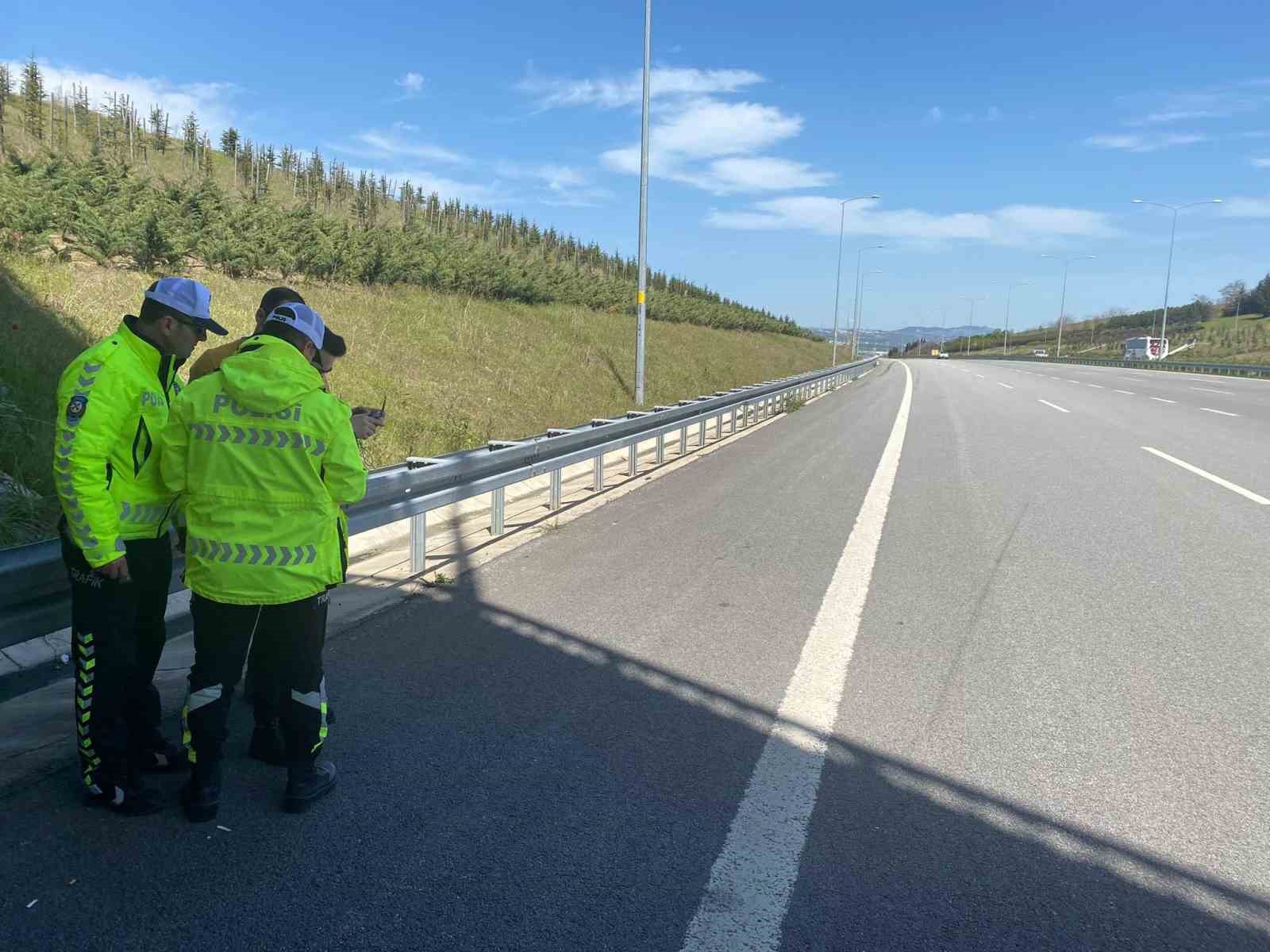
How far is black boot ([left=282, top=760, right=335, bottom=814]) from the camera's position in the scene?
300cm

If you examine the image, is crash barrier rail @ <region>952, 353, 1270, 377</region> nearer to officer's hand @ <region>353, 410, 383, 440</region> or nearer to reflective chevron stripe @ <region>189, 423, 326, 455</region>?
officer's hand @ <region>353, 410, 383, 440</region>

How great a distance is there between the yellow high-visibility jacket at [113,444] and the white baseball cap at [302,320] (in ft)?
1.45

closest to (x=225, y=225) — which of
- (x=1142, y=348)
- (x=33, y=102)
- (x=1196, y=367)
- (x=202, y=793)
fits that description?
(x=202, y=793)

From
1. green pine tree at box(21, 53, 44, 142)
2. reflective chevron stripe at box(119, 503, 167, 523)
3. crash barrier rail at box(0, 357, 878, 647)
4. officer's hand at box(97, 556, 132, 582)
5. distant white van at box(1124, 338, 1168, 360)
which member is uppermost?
green pine tree at box(21, 53, 44, 142)

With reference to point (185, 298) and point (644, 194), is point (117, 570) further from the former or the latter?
point (644, 194)

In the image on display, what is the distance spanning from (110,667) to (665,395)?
64.3 feet

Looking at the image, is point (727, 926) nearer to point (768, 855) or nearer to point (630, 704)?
point (768, 855)

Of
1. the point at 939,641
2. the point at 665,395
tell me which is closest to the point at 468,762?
the point at 939,641

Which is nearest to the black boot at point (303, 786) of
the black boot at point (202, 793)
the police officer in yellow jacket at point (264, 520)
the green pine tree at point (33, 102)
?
the police officer in yellow jacket at point (264, 520)

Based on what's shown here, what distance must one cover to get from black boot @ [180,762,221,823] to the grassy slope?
11.8ft

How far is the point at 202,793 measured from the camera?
2957 millimetres

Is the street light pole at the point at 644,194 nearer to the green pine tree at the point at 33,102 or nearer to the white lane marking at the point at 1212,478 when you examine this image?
the white lane marking at the point at 1212,478

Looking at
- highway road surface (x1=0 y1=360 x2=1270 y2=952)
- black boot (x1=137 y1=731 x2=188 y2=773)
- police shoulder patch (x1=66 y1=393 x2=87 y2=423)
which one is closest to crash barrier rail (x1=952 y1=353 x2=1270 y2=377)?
highway road surface (x1=0 y1=360 x2=1270 y2=952)

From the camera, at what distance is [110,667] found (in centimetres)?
299
